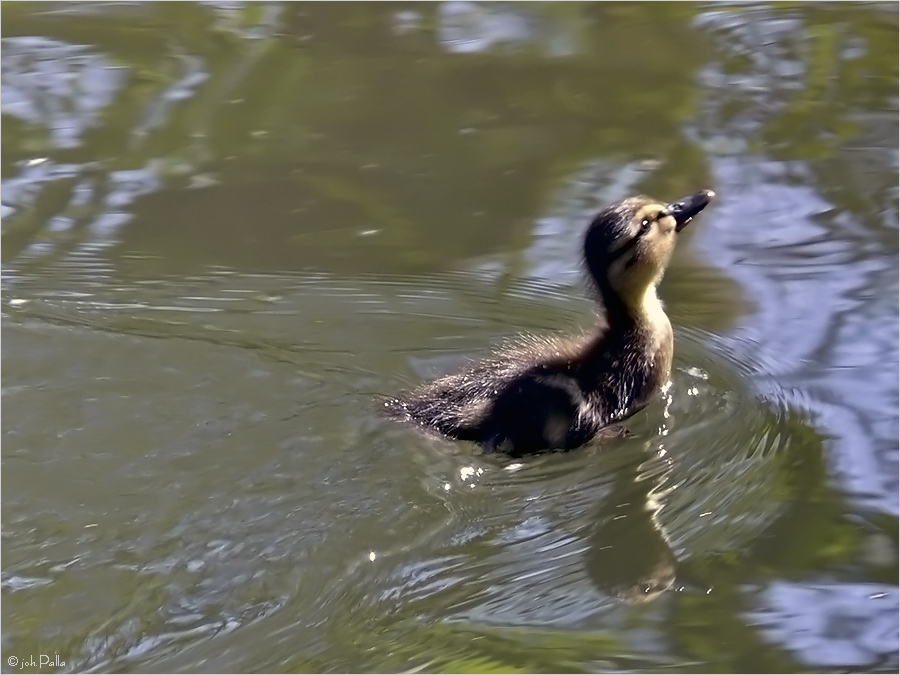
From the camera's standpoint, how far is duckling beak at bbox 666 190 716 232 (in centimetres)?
539

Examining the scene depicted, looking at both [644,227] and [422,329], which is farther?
[422,329]

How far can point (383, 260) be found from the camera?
235 inches

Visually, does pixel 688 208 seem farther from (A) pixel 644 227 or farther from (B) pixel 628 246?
(B) pixel 628 246

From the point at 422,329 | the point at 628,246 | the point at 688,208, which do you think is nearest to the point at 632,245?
the point at 628,246

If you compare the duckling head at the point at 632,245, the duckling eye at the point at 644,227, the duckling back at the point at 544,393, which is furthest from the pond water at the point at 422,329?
the duckling eye at the point at 644,227

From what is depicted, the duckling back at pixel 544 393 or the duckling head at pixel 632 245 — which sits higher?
the duckling head at pixel 632 245

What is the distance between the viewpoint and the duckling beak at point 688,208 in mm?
5391

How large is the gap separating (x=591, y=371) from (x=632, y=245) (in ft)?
1.72

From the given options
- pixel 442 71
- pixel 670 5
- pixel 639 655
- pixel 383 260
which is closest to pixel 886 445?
pixel 639 655

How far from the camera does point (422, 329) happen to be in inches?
222

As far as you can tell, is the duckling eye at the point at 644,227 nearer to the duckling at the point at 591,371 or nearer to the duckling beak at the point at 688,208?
the duckling at the point at 591,371

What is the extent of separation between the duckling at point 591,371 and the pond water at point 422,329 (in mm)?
121

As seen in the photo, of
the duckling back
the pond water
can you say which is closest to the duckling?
Answer: the duckling back

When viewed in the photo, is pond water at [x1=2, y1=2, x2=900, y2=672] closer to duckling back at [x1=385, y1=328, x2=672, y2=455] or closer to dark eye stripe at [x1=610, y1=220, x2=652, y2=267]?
duckling back at [x1=385, y1=328, x2=672, y2=455]
